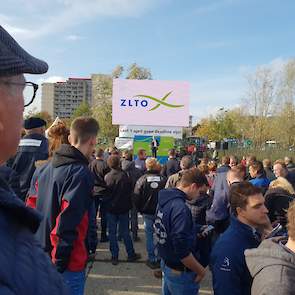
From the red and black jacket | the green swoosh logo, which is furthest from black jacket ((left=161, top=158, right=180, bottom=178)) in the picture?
the red and black jacket

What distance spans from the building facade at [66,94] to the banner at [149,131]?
4854 inches

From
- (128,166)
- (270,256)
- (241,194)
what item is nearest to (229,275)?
(270,256)

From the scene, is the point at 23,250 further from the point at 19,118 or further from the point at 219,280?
the point at 219,280

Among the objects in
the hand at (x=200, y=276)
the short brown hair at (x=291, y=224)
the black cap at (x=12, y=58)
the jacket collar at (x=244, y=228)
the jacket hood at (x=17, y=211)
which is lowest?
the hand at (x=200, y=276)

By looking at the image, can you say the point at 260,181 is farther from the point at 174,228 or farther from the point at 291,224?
the point at 291,224

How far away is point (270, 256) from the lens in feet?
7.54

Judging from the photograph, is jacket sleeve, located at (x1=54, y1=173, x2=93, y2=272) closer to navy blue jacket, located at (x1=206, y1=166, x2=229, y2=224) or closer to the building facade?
navy blue jacket, located at (x1=206, y1=166, x2=229, y2=224)

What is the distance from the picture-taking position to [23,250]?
3.06 ft

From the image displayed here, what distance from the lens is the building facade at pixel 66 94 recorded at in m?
136

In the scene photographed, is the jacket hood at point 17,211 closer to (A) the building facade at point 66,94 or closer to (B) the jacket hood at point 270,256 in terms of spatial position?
(B) the jacket hood at point 270,256

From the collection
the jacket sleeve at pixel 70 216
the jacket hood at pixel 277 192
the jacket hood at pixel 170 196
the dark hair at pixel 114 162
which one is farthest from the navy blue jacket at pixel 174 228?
the dark hair at pixel 114 162

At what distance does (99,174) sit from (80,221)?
5283mm

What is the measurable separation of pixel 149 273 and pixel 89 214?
3.77m

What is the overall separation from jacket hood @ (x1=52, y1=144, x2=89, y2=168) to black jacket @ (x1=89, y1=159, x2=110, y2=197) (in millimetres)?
4507
